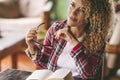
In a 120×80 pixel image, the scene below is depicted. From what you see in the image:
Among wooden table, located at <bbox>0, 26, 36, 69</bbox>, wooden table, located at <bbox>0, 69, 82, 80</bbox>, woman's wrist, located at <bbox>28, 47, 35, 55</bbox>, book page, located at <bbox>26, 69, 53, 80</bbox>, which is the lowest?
wooden table, located at <bbox>0, 26, 36, 69</bbox>

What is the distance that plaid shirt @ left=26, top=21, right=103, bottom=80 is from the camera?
3.96ft

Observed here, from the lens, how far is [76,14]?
121 cm

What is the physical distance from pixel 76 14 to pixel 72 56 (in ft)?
0.60

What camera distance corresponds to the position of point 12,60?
9.73 ft

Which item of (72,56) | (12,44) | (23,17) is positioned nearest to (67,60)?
(72,56)

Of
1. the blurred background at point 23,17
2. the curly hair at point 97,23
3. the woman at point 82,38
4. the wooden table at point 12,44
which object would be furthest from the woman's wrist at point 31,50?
the blurred background at point 23,17

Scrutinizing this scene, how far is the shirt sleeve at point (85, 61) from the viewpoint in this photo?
1.20m

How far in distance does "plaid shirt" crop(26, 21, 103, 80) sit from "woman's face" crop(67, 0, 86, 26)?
0.10 metres

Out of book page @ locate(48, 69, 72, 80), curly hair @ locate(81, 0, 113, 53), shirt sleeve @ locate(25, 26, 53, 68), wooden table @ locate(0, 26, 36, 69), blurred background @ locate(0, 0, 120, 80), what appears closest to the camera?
book page @ locate(48, 69, 72, 80)

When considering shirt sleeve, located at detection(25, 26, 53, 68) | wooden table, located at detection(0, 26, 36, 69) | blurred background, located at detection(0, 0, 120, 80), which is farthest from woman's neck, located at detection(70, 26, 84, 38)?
blurred background, located at detection(0, 0, 120, 80)

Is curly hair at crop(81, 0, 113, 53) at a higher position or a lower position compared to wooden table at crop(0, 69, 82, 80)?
higher

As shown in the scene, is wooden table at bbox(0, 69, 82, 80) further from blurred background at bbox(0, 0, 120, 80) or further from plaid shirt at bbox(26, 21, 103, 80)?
blurred background at bbox(0, 0, 120, 80)

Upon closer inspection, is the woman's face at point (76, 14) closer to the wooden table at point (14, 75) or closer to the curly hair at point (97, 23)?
the curly hair at point (97, 23)

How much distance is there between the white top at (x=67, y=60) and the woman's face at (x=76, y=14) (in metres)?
0.08
